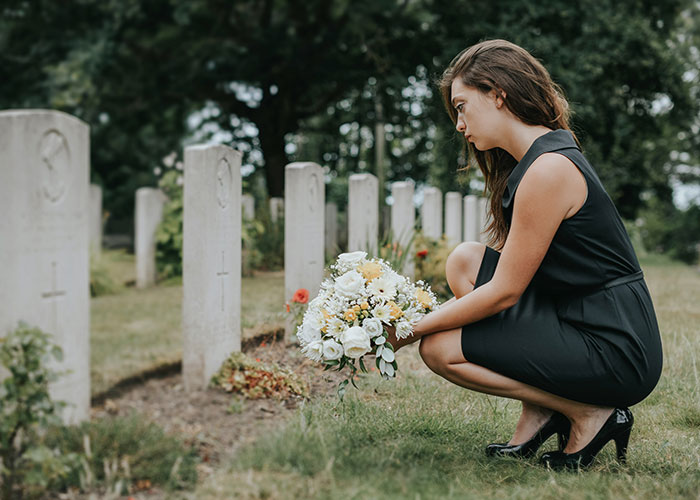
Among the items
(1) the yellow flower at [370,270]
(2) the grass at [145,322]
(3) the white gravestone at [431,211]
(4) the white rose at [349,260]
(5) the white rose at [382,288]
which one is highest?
(3) the white gravestone at [431,211]

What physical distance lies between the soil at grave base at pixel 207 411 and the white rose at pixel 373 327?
1.77ft

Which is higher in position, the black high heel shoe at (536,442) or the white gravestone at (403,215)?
the white gravestone at (403,215)

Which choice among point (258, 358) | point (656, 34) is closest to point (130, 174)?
point (656, 34)

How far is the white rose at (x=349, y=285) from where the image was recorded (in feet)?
8.92

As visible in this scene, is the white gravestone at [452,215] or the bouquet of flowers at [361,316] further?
the white gravestone at [452,215]

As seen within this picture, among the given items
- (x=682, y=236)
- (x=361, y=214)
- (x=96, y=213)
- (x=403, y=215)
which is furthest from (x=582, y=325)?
(x=682, y=236)

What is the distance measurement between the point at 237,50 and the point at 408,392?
9880 mm

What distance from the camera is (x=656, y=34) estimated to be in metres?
12.6

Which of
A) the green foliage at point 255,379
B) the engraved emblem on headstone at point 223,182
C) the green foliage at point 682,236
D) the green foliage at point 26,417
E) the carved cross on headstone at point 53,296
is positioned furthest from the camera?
the green foliage at point 682,236

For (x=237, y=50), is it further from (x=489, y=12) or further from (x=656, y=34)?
(x=656, y=34)

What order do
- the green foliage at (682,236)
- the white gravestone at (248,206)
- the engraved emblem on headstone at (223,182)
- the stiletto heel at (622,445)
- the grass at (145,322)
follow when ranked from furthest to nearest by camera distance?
the green foliage at (682,236) < the white gravestone at (248,206) < the grass at (145,322) < the engraved emblem on headstone at (223,182) < the stiletto heel at (622,445)

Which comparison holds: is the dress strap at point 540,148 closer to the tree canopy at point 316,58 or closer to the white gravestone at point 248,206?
the white gravestone at point 248,206


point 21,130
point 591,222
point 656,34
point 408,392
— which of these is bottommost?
point 408,392

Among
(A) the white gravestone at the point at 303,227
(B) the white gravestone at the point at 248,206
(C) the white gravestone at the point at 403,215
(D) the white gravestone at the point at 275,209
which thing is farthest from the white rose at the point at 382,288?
(D) the white gravestone at the point at 275,209
